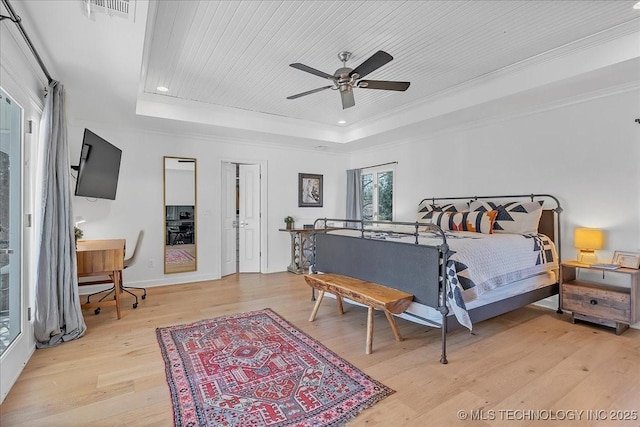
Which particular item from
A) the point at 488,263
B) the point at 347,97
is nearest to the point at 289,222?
the point at 347,97

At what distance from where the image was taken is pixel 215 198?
537 centimetres

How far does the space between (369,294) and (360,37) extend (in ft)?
7.41

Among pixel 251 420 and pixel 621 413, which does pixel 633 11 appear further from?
pixel 251 420

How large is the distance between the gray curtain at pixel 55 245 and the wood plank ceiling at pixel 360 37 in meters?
1.04

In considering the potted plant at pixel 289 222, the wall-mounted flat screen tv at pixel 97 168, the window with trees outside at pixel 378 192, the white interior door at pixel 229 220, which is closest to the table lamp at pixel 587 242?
the window with trees outside at pixel 378 192

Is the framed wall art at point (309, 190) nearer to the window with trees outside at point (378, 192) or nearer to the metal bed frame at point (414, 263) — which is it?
the window with trees outside at point (378, 192)

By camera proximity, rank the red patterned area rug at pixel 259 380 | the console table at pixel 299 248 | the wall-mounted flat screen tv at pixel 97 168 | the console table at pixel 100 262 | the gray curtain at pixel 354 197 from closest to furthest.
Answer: the red patterned area rug at pixel 259 380
the console table at pixel 100 262
the wall-mounted flat screen tv at pixel 97 168
the console table at pixel 299 248
the gray curtain at pixel 354 197

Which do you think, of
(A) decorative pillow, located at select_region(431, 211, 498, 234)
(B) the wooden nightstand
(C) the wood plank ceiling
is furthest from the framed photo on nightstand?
(C) the wood plank ceiling

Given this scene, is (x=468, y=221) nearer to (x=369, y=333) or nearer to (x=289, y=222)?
(x=369, y=333)

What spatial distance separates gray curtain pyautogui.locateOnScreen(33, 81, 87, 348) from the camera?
2.67 metres

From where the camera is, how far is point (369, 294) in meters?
2.70

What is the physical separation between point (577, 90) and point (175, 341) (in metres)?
4.71

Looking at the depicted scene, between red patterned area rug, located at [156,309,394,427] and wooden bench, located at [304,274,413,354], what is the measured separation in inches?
18.6

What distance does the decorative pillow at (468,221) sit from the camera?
3908 millimetres
